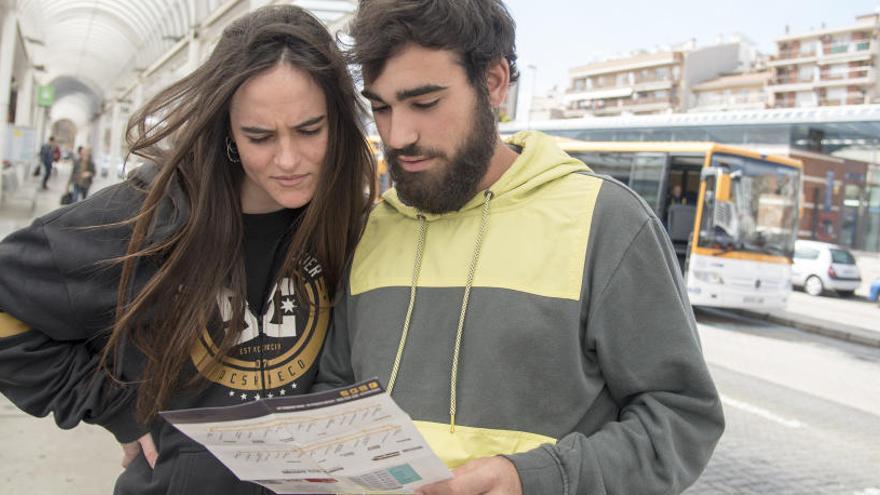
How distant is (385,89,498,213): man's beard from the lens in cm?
166

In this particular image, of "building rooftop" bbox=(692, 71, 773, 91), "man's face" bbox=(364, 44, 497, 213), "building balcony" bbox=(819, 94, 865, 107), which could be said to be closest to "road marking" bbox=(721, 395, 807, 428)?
"man's face" bbox=(364, 44, 497, 213)

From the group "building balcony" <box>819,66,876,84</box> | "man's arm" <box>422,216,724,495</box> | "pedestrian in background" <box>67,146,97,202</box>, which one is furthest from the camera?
"building balcony" <box>819,66,876,84</box>

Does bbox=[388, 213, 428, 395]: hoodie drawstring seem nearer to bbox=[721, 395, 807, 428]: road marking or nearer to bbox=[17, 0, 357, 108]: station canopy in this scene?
bbox=[721, 395, 807, 428]: road marking

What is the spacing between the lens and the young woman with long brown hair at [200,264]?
163 cm

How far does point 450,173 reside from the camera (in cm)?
166

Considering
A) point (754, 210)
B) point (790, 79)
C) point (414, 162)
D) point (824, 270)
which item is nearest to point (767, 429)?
point (414, 162)

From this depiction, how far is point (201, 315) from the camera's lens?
166 cm

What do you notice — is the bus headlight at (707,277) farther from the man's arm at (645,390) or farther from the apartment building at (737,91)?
the apartment building at (737,91)

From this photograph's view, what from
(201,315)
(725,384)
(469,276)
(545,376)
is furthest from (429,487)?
(725,384)

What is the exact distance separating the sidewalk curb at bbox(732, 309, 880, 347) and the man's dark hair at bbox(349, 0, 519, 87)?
1255 cm

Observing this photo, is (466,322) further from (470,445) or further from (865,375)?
(865,375)

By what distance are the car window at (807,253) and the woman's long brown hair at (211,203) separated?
2023 cm

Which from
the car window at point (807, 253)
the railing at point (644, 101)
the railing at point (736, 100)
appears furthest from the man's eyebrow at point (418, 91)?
the railing at point (644, 101)

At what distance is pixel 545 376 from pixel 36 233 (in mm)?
1154
